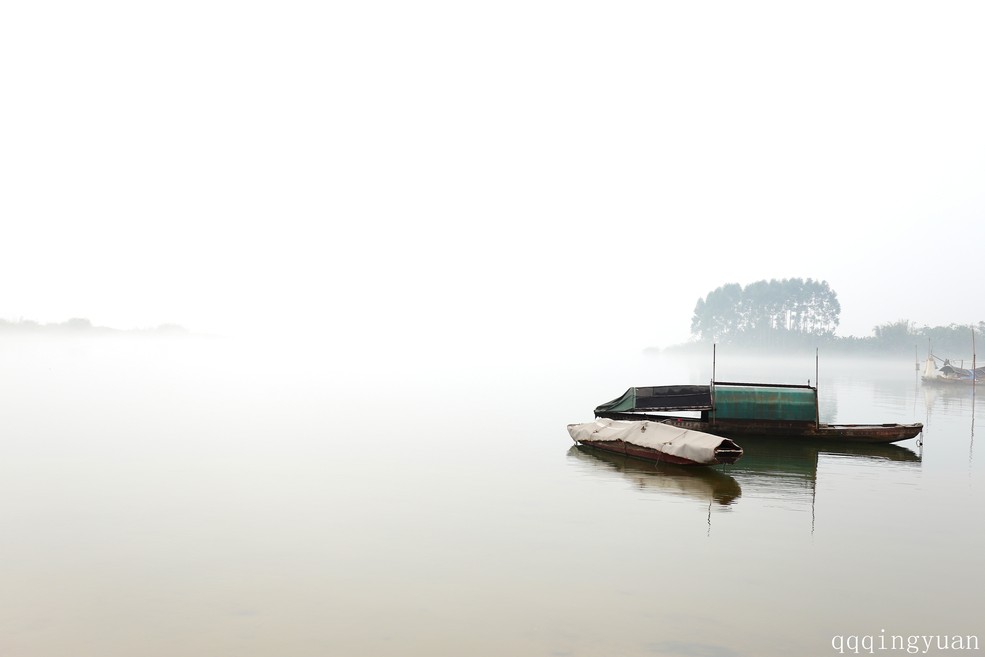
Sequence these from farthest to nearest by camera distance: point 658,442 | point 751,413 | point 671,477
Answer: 1. point 751,413
2. point 658,442
3. point 671,477

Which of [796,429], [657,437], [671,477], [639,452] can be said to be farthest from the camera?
[796,429]

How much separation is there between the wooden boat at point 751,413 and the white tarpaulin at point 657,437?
406cm

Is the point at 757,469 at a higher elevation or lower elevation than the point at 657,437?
lower

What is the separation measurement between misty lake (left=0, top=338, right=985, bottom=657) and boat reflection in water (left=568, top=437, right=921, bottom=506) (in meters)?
0.21

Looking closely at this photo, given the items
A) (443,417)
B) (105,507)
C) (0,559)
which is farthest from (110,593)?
(443,417)

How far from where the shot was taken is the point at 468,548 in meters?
19.2

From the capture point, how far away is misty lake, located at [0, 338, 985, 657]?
1364cm

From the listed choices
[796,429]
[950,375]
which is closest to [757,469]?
[796,429]

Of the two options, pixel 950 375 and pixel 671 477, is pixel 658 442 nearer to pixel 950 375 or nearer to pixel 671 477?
pixel 671 477

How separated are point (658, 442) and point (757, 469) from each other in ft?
16.4

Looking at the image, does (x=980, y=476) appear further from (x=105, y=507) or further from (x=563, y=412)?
(x=105, y=507)

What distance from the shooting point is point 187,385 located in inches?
3206

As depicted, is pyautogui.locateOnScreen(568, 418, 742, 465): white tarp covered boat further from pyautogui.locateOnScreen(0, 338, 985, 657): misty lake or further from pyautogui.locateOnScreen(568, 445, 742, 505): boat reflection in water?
pyautogui.locateOnScreen(0, 338, 985, 657): misty lake

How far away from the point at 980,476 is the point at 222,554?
33205mm
